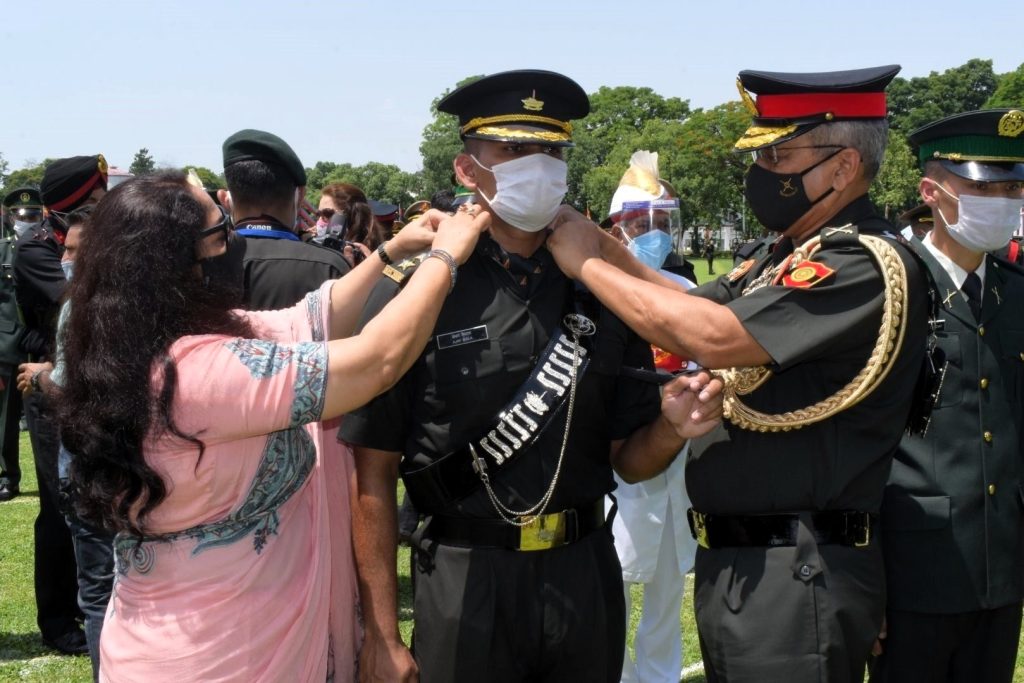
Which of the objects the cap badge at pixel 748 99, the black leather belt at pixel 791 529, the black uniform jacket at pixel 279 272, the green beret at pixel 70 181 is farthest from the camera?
the green beret at pixel 70 181

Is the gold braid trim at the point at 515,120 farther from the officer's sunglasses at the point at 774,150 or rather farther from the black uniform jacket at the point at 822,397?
the black uniform jacket at the point at 822,397

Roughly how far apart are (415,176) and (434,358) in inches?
3422

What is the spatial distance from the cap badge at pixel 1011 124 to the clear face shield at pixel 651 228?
2.52m

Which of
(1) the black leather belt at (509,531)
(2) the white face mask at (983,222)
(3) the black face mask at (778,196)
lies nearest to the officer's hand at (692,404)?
(1) the black leather belt at (509,531)

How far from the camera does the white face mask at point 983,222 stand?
3572 mm

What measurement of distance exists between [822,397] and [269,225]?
2610mm

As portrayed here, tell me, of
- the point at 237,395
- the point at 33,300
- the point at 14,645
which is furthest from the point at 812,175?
the point at 14,645

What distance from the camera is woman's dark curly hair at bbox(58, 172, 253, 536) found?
7.30ft

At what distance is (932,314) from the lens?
9.23 feet

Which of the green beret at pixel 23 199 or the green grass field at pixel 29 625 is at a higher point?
the green beret at pixel 23 199

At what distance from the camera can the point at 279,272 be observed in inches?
161

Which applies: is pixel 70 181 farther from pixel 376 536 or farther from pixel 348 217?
pixel 376 536

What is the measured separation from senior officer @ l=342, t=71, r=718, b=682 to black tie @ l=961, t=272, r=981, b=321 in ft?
4.74

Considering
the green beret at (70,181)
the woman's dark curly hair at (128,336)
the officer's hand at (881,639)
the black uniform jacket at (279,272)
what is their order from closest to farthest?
the woman's dark curly hair at (128,336) < the officer's hand at (881,639) < the black uniform jacket at (279,272) < the green beret at (70,181)
